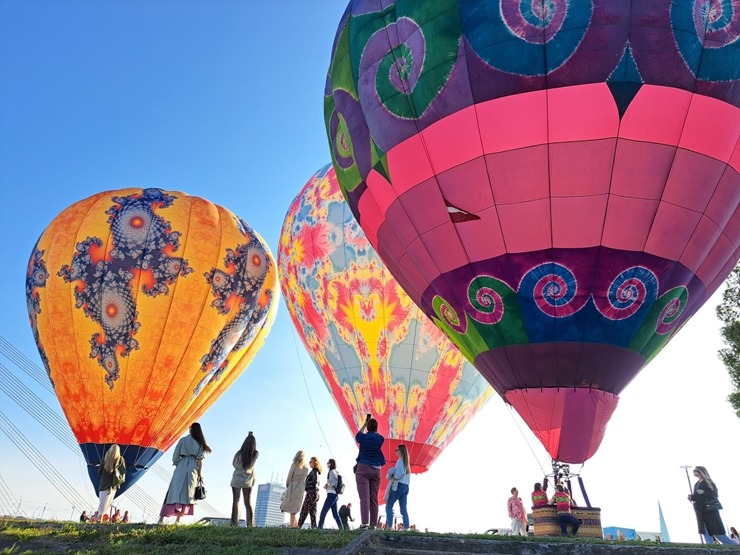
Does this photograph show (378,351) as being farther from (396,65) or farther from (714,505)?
(714,505)

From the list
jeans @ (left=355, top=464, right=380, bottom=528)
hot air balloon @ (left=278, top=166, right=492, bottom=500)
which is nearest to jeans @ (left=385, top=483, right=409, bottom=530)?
jeans @ (left=355, top=464, right=380, bottom=528)

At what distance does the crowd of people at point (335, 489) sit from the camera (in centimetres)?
793

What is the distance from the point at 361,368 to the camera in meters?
17.3

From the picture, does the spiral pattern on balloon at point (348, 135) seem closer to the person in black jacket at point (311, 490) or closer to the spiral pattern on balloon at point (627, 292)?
the spiral pattern on balloon at point (627, 292)

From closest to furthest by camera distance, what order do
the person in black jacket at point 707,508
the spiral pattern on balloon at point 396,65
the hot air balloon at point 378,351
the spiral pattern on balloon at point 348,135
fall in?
the person in black jacket at point 707,508, the spiral pattern on balloon at point 396,65, the spiral pattern on balloon at point 348,135, the hot air balloon at point 378,351

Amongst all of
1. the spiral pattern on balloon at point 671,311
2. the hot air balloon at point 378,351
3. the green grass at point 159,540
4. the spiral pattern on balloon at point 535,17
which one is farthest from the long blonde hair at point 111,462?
the spiral pattern on balloon at point 535,17

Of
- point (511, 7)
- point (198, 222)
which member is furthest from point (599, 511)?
point (198, 222)

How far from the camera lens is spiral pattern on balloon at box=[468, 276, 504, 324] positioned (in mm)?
9844

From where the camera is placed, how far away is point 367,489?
790cm

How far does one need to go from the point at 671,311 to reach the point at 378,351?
27.8 feet

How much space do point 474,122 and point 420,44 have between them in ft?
5.01

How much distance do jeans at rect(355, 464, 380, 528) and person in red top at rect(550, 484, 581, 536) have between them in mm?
3015

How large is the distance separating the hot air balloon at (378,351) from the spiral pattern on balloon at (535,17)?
28.8 ft

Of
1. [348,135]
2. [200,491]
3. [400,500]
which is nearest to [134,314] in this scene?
[348,135]
